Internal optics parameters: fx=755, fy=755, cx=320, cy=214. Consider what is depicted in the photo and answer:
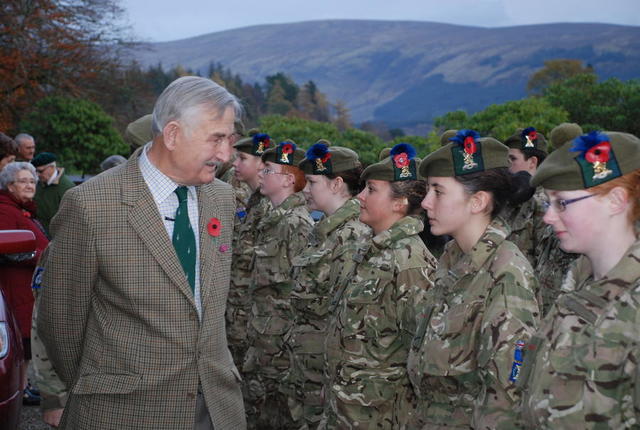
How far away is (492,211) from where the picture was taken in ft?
11.4

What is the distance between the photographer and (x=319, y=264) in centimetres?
525

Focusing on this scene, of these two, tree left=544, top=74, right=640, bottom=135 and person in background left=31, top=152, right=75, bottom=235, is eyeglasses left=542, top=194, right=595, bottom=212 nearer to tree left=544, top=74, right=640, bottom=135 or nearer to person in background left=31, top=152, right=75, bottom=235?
person in background left=31, top=152, right=75, bottom=235

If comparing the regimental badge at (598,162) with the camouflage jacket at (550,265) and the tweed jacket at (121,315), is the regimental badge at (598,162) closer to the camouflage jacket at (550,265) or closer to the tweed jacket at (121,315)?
the tweed jacket at (121,315)

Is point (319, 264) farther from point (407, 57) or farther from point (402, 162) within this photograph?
point (407, 57)

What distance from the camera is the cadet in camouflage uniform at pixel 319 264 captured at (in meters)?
5.20

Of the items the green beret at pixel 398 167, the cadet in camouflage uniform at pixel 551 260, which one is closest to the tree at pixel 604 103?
the cadet in camouflage uniform at pixel 551 260

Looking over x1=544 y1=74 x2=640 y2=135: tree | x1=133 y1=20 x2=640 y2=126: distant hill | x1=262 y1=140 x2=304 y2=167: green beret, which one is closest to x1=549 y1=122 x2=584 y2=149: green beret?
x1=262 y1=140 x2=304 y2=167: green beret

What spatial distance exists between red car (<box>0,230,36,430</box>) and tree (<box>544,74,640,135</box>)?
1443 centimetres

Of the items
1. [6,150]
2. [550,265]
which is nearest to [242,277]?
[550,265]

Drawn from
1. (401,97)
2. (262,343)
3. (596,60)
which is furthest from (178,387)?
(401,97)

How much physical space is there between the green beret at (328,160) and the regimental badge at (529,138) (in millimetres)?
2984

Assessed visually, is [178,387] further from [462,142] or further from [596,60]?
[596,60]

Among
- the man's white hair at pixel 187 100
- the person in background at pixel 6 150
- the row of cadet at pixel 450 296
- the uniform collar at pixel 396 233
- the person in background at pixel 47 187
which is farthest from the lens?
the person in background at pixel 47 187

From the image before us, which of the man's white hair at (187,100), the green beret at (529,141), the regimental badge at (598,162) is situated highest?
the man's white hair at (187,100)
